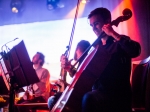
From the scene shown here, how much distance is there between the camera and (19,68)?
211cm

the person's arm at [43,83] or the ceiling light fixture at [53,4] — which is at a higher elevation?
the ceiling light fixture at [53,4]

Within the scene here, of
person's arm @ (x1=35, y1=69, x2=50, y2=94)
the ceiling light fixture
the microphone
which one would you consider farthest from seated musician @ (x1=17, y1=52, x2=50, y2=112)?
the microphone

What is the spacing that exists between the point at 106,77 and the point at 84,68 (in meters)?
0.22

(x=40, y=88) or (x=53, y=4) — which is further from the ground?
(x=53, y=4)

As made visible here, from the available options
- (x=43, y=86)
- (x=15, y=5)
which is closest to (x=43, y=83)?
(x=43, y=86)

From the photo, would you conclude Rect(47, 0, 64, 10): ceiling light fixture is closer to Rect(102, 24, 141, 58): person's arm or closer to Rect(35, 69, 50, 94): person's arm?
Rect(35, 69, 50, 94): person's arm

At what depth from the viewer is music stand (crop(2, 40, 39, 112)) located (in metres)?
2.07

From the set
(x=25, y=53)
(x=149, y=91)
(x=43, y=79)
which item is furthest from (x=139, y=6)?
(x=149, y=91)

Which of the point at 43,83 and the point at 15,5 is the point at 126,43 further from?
the point at 15,5

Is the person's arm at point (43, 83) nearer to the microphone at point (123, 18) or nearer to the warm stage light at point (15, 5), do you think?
the microphone at point (123, 18)

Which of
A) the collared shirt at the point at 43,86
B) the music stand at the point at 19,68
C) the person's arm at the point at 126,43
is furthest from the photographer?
the collared shirt at the point at 43,86

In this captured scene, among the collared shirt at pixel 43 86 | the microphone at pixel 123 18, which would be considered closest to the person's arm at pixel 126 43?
the microphone at pixel 123 18

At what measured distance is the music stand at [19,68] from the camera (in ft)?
6.81

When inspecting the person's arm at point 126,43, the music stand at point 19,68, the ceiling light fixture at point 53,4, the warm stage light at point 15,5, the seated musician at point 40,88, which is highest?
the warm stage light at point 15,5
